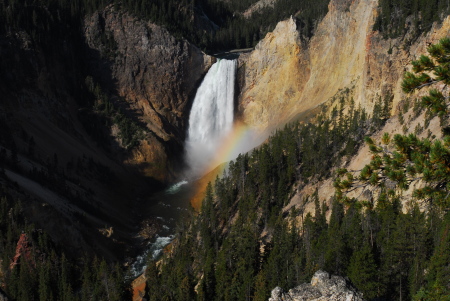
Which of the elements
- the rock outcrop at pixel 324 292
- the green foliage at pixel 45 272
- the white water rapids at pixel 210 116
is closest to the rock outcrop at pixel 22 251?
the green foliage at pixel 45 272

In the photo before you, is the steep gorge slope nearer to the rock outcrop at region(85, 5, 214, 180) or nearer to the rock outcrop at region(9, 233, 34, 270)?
the rock outcrop at region(85, 5, 214, 180)

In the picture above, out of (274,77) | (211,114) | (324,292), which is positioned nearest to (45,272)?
(324,292)

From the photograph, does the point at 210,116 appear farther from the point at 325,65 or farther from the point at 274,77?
the point at 325,65

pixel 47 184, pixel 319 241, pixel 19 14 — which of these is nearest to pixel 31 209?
pixel 47 184

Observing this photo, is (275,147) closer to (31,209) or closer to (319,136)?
(319,136)

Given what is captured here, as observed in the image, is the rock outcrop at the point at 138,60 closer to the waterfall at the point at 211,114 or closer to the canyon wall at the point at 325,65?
the waterfall at the point at 211,114
